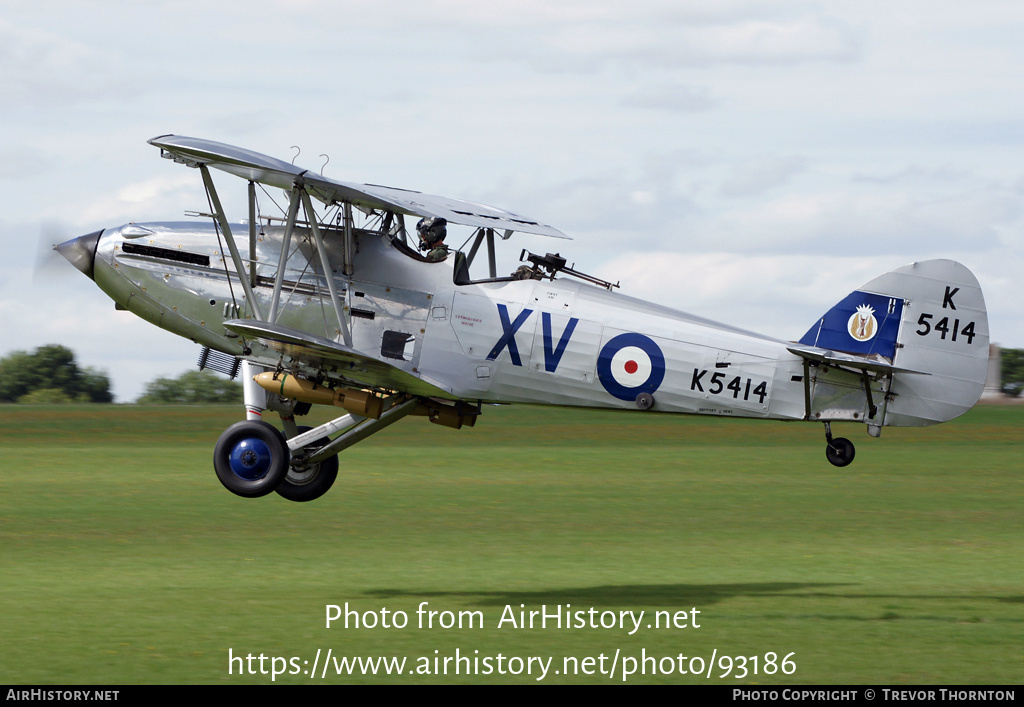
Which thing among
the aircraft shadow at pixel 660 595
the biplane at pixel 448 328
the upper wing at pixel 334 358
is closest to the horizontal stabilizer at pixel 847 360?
the biplane at pixel 448 328

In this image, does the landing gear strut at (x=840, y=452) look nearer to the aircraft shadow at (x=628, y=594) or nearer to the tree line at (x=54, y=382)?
the aircraft shadow at (x=628, y=594)

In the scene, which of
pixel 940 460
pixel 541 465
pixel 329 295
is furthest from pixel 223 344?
pixel 940 460

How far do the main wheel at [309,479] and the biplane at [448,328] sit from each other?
0.93m

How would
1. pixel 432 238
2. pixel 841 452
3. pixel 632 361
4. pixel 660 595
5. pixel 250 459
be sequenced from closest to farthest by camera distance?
pixel 841 452
pixel 632 361
pixel 250 459
pixel 432 238
pixel 660 595

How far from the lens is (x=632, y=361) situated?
14.6m

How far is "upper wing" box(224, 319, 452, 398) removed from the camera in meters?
13.6

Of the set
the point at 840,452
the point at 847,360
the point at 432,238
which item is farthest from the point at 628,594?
the point at 432,238

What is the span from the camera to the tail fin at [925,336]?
14117 millimetres

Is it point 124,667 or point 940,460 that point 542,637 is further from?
point 940,460

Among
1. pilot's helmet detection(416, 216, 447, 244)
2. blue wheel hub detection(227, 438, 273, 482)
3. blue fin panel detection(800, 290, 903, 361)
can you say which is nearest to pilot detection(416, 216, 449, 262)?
pilot's helmet detection(416, 216, 447, 244)

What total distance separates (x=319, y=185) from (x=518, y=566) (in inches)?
275

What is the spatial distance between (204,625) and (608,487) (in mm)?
19200

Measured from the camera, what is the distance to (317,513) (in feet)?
83.6

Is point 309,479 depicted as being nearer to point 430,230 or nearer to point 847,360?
point 430,230
